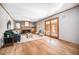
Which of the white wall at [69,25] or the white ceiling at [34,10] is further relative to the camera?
the white wall at [69,25]

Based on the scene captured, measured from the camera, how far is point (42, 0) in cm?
240

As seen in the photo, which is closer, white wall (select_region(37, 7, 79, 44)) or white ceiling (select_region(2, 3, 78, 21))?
white ceiling (select_region(2, 3, 78, 21))

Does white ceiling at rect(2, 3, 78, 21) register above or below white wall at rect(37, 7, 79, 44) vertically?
above

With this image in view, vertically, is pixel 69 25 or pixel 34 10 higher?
pixel 34 10

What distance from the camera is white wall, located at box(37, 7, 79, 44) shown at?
310 cm

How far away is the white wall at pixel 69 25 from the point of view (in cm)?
310

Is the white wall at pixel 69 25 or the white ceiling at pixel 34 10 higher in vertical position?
the white ceiling at pixel 34 10

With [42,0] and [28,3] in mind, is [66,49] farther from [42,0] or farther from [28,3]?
[28,3]

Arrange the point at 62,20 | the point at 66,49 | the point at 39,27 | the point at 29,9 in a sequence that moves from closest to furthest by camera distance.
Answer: the point at 66,49, the point at 29,9, the point at 39,27, the point at 62,20

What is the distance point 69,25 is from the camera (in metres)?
3.39

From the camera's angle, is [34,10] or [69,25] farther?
[69,25]
